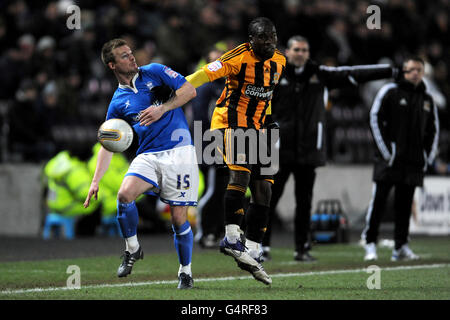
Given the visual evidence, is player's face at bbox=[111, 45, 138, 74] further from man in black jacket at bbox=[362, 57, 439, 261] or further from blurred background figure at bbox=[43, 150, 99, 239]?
blurred background figure at bbox=[43, 150, 99, 239]

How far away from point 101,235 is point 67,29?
13.7ft

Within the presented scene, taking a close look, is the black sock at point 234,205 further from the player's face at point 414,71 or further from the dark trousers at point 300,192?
the player's face at point 414,71

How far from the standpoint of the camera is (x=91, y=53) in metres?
16.1

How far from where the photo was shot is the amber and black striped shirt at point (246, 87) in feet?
24.7

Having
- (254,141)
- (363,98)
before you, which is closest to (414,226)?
(363,98)

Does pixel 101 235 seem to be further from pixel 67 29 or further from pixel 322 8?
pixel 322 8

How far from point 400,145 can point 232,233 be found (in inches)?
150

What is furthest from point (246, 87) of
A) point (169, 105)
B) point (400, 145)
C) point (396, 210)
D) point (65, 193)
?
point (65, 193)

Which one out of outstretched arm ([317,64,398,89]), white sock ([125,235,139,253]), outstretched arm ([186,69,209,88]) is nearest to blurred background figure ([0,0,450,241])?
outstretched arm ([317,64,398,89])

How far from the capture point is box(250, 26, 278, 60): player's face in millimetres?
7402

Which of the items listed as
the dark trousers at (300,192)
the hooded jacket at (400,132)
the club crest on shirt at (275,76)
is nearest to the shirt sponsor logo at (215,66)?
the club crest on shirt at (275,76)

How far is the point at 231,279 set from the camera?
8.16 meters

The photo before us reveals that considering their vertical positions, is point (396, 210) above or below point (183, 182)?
below

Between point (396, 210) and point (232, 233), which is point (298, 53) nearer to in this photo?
point (396, 210)
